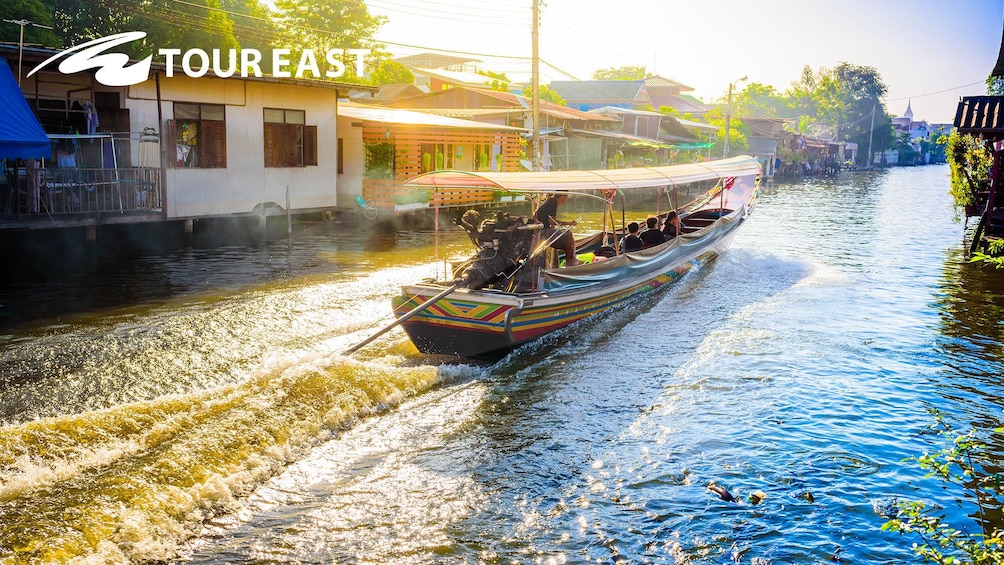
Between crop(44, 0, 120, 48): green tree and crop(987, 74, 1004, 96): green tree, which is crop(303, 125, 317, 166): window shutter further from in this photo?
crop(987, 74, 1004, 96): green tree

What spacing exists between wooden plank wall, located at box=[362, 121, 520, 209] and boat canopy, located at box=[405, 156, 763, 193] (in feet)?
26.3

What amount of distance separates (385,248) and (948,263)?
15030 millimetres

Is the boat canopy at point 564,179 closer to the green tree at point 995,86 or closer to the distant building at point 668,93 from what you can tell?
the green tree at point 995,86

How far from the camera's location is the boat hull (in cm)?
1097

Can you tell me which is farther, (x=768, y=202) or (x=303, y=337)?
(x=768, y=202)

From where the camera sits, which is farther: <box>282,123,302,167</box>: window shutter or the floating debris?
<box>282,123,302,167</box>: window shutter

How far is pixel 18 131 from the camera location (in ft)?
44.5

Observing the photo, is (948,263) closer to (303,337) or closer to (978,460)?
(978,460)

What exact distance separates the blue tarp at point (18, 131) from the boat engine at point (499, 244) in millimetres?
7530

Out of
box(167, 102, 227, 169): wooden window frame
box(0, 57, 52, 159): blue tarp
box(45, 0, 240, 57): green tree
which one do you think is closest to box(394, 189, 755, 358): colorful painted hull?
box(0, 57, 52, 159): blue tarp

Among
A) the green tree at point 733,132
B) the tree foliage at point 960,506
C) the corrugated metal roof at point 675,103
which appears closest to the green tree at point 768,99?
the corrugated metal roof at point 675,103

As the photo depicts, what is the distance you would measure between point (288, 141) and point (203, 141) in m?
2.94

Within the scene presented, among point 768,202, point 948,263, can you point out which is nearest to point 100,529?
point 948,263

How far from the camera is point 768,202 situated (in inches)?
1628
